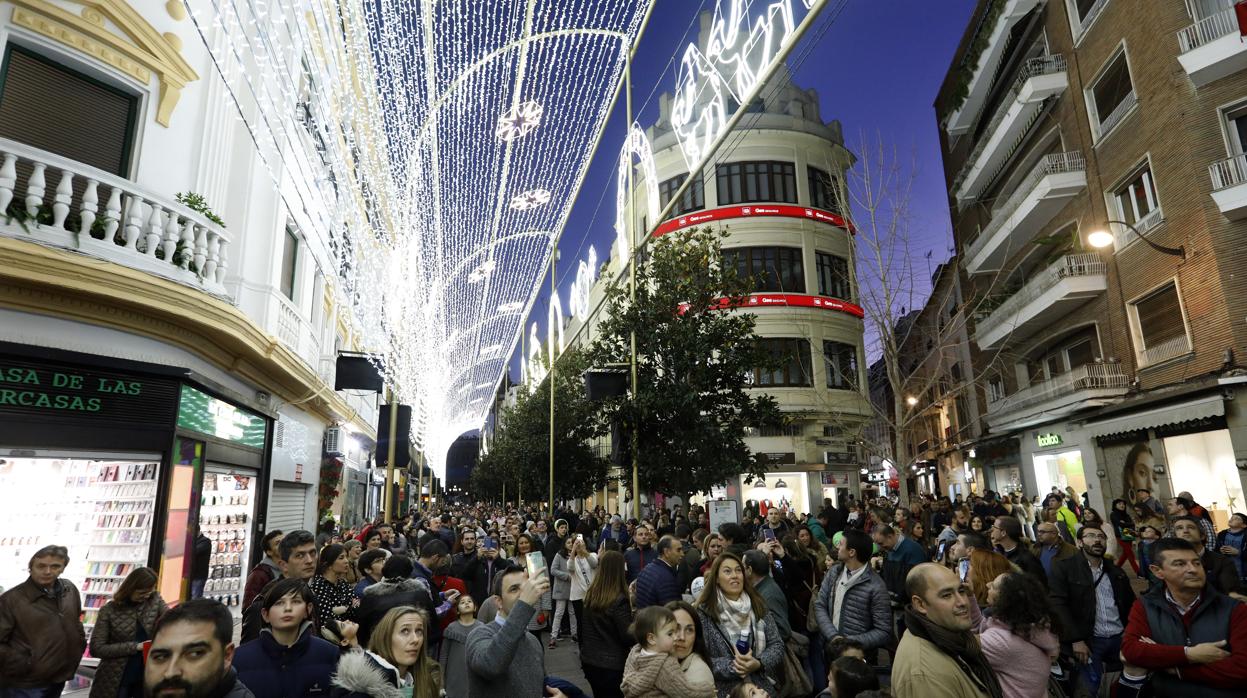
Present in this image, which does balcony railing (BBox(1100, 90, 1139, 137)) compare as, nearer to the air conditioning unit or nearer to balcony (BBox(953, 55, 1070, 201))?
balcony (BBox(953, 55, 1070, 201))

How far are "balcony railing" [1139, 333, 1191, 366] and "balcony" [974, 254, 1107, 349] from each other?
9.02 ft

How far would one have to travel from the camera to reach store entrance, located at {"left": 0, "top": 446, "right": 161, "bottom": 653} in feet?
24.8

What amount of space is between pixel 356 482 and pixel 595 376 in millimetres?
17741

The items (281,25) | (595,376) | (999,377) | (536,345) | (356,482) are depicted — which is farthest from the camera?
(536,345)

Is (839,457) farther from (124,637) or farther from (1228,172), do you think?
(124,637)

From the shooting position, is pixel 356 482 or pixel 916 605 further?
pixel 356 482

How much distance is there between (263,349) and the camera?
10.5m

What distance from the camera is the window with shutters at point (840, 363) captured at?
106 feet

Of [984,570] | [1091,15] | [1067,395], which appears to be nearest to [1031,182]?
[1091,15]

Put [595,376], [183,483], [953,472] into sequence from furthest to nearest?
[953,472] → [595,376] → [183,483]

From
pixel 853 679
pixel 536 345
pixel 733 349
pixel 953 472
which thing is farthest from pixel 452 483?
pixel 853 679

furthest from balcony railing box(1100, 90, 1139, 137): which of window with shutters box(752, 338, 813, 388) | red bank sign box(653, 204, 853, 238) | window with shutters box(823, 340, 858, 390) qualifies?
window with shutters box(823, 340, 858, 390)

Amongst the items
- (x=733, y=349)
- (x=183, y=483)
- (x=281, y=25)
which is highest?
(x=281, y=25)

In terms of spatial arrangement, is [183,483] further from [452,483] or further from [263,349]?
[452,483]
